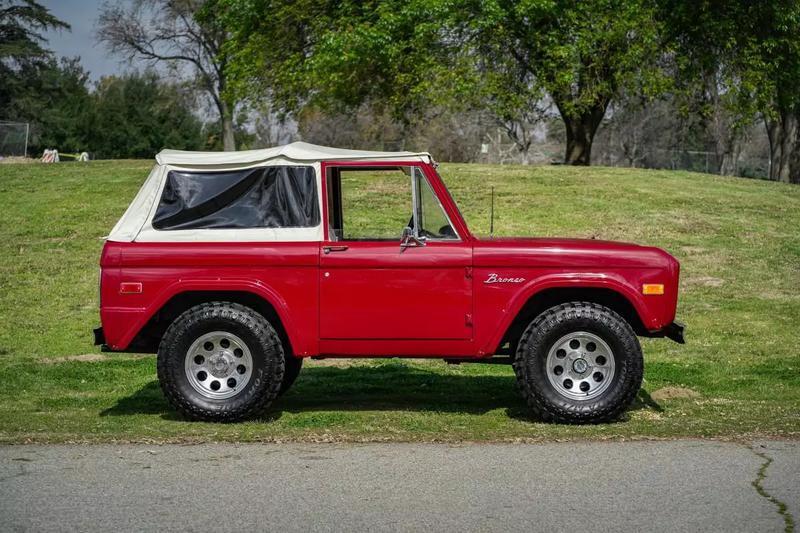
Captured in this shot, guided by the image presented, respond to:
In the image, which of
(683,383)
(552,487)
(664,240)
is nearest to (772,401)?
(683,383)

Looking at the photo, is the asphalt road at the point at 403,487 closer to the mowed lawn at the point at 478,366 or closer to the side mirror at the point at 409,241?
the mowed lawn at the point at 478,366

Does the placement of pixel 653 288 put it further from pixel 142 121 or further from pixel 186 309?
pixel 142 121

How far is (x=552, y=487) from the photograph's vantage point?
5.98m

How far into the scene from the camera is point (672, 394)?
9.19 m

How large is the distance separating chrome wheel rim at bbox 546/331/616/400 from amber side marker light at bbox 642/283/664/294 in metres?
0.49

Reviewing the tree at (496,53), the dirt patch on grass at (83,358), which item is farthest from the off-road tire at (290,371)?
the tree at (496,53)

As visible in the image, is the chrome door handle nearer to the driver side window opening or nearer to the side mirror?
the driver side window opening

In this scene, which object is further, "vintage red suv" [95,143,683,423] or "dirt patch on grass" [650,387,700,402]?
"dirt patch on grass" [650,387,700,402]

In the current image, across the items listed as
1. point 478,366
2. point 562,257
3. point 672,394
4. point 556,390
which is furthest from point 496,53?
point 556,390

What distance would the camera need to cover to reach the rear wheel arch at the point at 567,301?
26.7ft

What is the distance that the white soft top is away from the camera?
26.3 ft

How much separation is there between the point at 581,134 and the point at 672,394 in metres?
24.2

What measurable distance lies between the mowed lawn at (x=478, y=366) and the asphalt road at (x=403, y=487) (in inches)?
19.6

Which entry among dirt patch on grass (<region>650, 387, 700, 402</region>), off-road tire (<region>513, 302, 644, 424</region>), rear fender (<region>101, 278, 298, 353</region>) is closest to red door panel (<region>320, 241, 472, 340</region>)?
rear fender (<region>101, 278, 298, 353</region>)
